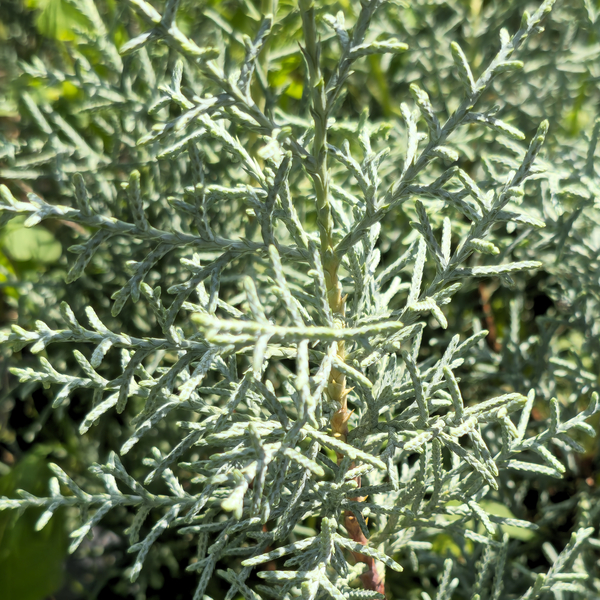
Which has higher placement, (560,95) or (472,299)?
(560,95)

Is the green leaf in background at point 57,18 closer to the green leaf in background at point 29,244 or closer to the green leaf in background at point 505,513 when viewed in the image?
the green leaf in background at point 29,244

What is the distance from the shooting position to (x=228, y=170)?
4.65ft

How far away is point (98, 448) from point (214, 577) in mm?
480

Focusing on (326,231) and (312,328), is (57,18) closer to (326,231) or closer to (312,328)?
(326,231)

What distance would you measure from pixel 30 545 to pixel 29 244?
0.75m

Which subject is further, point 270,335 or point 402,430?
point 402,430

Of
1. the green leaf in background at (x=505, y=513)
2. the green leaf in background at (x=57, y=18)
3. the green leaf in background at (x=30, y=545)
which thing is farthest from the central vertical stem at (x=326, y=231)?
the green leaf in background at (x=57, y=18)

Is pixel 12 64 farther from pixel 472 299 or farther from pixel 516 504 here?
pixel 516 504

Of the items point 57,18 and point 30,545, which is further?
point 57,18

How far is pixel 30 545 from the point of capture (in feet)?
4.65

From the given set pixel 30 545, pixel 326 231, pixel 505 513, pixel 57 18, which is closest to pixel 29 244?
pixel 57 18

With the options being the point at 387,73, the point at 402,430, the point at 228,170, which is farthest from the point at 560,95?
the point at 402,430

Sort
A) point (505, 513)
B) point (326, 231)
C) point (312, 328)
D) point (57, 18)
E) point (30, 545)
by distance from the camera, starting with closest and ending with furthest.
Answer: point (312, 328) → point (326, 231) → point (505, 513) → point (30, 545) → point (57, 18)

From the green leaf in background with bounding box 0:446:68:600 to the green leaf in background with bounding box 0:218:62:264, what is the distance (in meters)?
0.50
